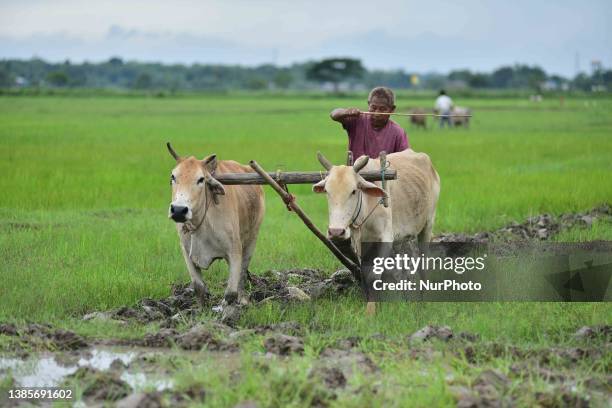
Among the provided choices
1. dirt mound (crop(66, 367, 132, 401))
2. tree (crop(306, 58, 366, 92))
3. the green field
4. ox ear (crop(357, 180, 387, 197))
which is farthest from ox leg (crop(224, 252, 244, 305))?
tree (crop(306, 58, 366, 92))

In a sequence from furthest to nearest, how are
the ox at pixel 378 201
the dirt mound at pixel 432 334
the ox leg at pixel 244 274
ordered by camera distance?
the ox leg at pixel 244 274, the ox at pixel 378 201, the dirt mound at pixel 432 334

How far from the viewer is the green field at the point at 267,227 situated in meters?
5.42

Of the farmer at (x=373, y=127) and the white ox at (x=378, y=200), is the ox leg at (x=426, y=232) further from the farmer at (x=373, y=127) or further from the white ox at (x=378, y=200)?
the farmer at (x=373, y=127)

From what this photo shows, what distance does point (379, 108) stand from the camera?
7504 millimetres

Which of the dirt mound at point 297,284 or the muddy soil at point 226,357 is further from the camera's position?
the dirt mound at point 297,284

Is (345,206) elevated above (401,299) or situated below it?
above

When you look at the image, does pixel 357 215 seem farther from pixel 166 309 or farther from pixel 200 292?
pixel 166 309

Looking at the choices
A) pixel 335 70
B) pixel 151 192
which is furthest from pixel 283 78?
pixel 151 192

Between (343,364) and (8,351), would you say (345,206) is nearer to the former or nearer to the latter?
(343,364)

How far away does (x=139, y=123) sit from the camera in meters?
29.2

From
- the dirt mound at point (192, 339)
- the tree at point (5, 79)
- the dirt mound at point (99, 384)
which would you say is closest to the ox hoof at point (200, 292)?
the dirt mound at point (192, 339)

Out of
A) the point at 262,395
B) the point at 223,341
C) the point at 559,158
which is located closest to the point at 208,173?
the point at 223,341

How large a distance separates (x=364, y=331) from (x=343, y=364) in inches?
33.5

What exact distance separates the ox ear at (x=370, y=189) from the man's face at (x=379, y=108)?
3.92ft
